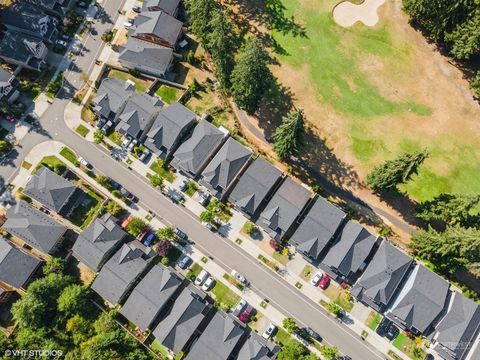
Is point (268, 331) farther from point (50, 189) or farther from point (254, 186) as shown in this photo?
point (50, 189)

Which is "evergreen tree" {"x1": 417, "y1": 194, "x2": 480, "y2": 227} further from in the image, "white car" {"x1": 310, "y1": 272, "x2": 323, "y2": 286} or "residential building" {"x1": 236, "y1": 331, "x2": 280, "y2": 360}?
"residential building" {"x1": 236, "y1": 331, "x2": 280, "y2": 360}

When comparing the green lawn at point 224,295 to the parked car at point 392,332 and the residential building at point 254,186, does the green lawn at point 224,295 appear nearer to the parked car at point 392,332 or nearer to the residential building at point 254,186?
the residential building at point 254,186

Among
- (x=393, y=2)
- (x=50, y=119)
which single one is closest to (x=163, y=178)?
(x=50, y=119)

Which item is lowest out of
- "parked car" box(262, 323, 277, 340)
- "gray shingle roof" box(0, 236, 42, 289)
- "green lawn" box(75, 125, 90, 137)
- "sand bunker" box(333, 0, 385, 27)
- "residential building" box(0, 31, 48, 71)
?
"gray shingle roof" box(0, 236, 42, 289)

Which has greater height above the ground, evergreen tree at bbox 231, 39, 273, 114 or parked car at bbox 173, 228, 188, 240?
evergreen tree at bbox 231, 39, 273, 114

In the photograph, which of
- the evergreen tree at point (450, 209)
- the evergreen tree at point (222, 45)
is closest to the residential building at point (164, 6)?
the evergreen tree at point (222, 45)

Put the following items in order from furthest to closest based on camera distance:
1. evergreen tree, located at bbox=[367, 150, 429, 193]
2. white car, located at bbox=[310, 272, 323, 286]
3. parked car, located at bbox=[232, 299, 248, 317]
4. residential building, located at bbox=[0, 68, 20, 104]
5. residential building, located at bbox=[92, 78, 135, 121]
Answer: residential building, located at bbox=[0, 68, 20, 104] < residential building, located at bbox=[92, 78, 135, 121] < white car, located at bbox=[310, 272, 323, 286] < parked car, located at bbox=[232, 299, 248, 317] < evergreen tree, located at bbox=[367, 150, 429, 193]

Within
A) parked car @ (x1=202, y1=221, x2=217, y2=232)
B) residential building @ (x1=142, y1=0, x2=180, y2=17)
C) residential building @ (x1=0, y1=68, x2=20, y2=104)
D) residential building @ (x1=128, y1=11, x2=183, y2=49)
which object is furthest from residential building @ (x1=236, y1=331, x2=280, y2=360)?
residential building @ (x1=0, y1=68, x2=20, y2=104)
